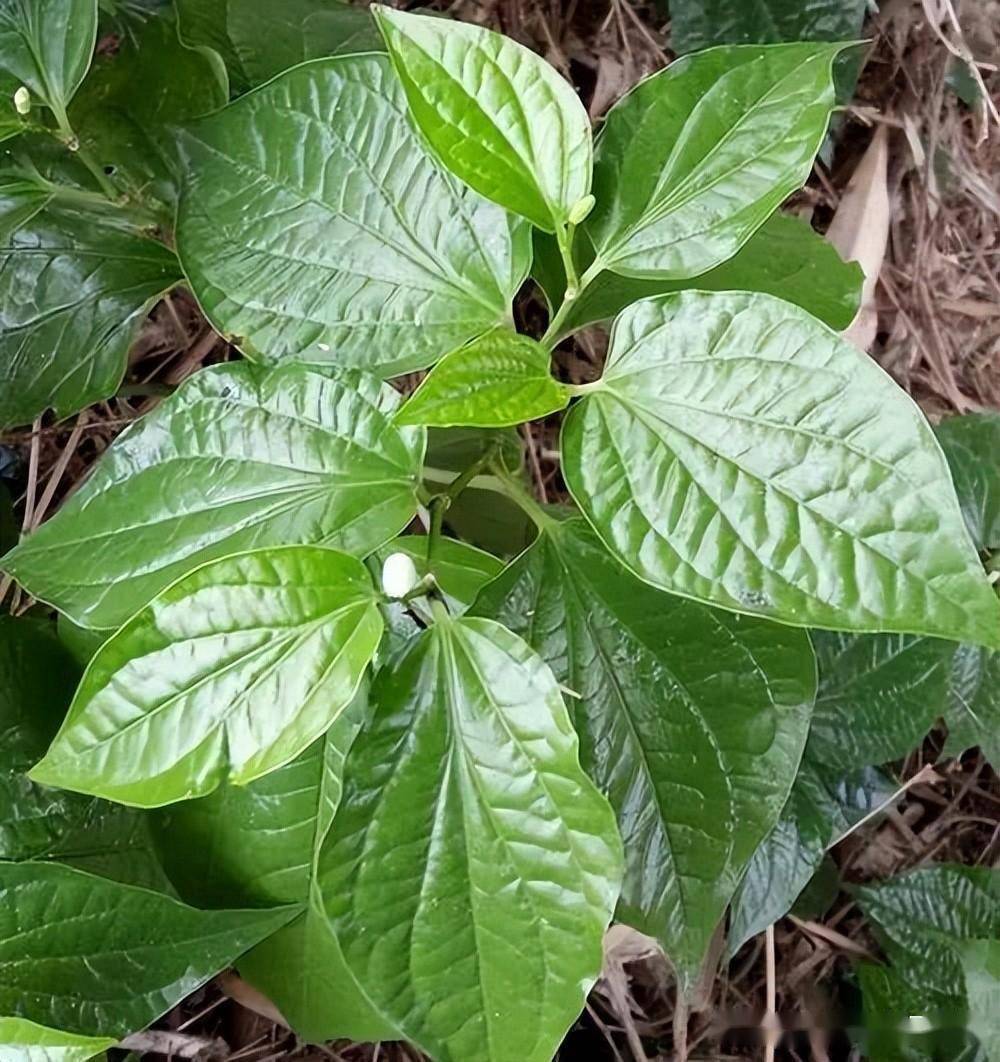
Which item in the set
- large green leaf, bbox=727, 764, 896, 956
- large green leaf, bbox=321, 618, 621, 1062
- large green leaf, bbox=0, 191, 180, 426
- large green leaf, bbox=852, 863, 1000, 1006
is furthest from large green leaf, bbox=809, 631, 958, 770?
large green leaf, bbox=0, 191, 180, 426

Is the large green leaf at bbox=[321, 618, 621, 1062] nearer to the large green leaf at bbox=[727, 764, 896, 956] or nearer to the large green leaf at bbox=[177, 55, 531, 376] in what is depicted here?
the large green leaf at bbox=[177, 55, 531, 376]

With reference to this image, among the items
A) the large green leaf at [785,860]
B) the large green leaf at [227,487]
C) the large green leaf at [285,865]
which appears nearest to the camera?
the large green leaf at [227,487]

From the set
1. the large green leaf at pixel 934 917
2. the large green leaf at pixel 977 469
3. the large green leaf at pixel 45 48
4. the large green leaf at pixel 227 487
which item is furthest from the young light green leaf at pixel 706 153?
the large green leaf at pixel 934 917

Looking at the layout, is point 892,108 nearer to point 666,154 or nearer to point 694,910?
point 666,154

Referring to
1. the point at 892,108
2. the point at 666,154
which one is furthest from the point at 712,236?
the point at 892,108

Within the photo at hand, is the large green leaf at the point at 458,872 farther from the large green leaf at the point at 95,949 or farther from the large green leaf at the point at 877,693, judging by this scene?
the large green leaf at the point at 877,693

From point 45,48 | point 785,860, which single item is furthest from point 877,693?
point 45,48
